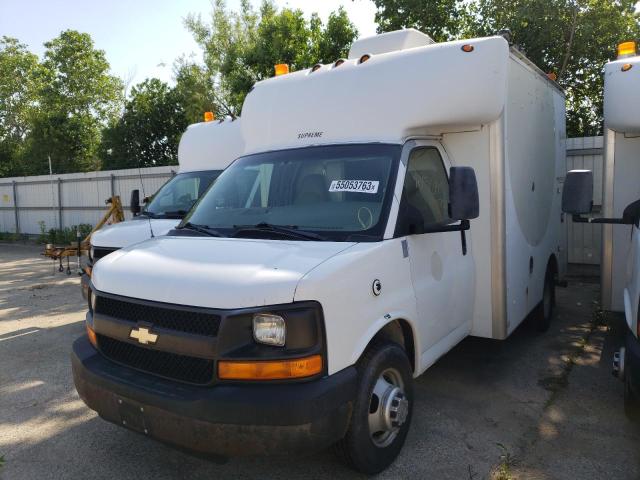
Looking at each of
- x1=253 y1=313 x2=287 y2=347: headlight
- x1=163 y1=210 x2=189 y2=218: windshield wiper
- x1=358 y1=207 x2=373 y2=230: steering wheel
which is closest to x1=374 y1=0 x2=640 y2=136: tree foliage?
x1=163 y1=210 x2=189 y2=218: windshield wiper

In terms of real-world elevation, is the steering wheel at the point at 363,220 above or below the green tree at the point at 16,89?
below

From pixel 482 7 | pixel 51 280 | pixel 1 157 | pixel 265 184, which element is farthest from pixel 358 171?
pixel 1 157

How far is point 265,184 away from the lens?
402cm

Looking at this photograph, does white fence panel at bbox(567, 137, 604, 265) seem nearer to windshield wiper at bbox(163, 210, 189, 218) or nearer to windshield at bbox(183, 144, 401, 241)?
windshield wiper at bbox(163, 210, 189, 218)

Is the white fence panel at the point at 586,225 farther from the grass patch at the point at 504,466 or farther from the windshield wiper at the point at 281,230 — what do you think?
the windshield wiper at the point at 281,230

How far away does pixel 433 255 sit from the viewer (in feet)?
12.6

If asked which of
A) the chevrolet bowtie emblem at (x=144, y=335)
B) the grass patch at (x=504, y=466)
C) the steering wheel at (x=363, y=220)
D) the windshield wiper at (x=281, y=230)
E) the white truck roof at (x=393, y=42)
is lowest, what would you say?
the grass patch at (x=504, y=466)

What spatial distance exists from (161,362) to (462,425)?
2.34 meters

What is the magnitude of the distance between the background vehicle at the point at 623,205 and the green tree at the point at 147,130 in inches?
885

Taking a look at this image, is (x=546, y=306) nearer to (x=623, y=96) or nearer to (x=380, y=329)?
(x=623, y=96)

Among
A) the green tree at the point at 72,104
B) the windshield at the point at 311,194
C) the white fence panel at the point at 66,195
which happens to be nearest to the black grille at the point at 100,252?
the windshield at the point at 311,194

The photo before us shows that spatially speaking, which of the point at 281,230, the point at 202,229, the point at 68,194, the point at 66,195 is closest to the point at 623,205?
the point at 281,230

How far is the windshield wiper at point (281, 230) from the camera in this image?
131 inches

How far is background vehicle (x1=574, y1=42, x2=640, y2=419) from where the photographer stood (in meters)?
3.55
